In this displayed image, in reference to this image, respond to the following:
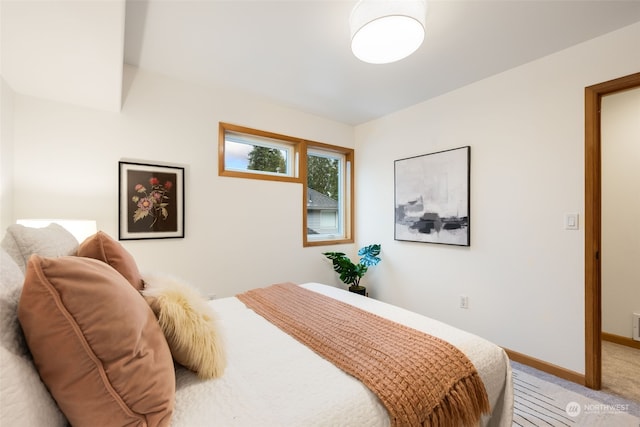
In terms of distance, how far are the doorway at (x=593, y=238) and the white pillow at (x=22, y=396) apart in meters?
2.86

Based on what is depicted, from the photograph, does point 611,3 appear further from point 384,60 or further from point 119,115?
point 119,115

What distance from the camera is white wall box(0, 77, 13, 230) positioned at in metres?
1.69

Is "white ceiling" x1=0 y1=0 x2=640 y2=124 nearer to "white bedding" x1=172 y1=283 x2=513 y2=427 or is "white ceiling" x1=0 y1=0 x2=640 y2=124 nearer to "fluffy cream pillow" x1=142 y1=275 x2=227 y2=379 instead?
"fluffy cream pillow" x1=142 y1=275 x2=227 y2=379

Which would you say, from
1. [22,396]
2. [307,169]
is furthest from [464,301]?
[22,396]

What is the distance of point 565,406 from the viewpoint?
5.66ft

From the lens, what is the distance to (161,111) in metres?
2.40

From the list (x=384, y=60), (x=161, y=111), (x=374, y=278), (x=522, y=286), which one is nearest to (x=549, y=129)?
(x=522, y=286)

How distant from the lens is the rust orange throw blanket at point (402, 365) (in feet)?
3.01

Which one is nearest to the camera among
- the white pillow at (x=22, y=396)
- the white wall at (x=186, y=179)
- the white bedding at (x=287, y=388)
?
the white pillow at (x=22, y=396)

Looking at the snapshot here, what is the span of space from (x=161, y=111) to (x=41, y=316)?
2.30m

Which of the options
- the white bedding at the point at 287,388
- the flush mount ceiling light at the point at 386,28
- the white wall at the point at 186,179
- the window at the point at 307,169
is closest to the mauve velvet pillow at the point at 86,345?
the white bedding at the point at 287,388

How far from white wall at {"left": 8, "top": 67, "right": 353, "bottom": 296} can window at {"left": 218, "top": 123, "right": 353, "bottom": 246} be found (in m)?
0.09

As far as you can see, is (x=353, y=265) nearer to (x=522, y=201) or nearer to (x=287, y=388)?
(x=522, y=201)

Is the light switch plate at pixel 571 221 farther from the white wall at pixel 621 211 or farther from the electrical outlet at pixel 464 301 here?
the white wall at pixel 621 211
